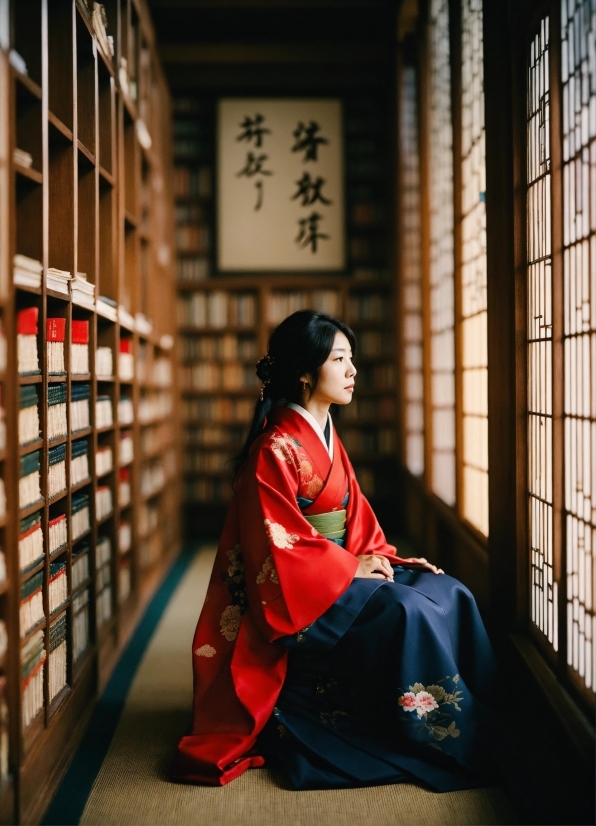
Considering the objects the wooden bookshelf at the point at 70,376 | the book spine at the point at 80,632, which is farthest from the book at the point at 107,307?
the book spine at the point at 80,632

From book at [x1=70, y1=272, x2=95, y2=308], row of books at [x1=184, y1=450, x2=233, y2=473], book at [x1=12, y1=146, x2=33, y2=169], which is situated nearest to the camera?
book at [x1=12, y1=146, x2=33, y2=169]

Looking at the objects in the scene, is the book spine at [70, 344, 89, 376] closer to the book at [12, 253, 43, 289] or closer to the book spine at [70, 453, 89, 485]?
the book spine at [70, 453, 89, 485]

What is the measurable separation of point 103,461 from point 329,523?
3.90 ft

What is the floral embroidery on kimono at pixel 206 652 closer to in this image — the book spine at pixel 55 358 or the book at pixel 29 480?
the book at pixel 29 480

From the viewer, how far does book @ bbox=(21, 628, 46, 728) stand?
1974mm

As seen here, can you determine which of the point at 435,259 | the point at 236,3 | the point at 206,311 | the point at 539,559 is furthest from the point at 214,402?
the point at 539,559

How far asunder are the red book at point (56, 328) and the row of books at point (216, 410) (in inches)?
135

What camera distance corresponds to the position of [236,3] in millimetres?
4949

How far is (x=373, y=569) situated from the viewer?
225 centimetres

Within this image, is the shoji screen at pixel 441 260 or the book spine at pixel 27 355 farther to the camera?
the shoji screen at pixel 441 260

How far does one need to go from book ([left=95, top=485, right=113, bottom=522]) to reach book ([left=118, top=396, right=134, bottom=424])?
1.46 feet

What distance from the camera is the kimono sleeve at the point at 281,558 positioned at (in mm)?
2135

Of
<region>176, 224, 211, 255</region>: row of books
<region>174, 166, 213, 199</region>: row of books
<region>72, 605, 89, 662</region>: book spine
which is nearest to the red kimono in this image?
<region>72, 605, 89, 662</region>: book spine

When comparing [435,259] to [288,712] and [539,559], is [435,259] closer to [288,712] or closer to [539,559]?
[539,559]
